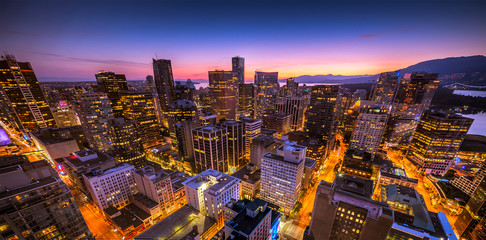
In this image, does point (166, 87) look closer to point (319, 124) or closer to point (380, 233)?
point (319, 124)

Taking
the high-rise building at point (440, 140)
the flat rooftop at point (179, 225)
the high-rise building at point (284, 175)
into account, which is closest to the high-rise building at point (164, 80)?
the flat rooftop at point (179, 225)

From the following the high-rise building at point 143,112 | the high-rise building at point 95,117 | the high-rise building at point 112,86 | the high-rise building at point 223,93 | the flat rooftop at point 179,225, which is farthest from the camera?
the high-rise building at point 223,93

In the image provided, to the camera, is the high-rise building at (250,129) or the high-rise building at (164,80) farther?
the high-rise building at (164,80)

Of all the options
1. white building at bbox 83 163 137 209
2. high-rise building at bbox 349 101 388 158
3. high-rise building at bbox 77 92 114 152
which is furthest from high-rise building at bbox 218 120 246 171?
high-rise building at bbox 349 101 388 158

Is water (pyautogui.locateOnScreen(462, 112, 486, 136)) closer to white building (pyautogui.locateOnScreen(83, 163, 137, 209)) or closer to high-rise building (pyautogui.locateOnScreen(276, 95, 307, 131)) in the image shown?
high-rise building (pyautogui.locateOnScreen(276, 95, 307, 131))

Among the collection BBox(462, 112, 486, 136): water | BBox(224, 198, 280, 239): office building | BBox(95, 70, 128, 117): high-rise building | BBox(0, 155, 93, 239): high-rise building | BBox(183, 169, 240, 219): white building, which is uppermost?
BBox(95, 70, 128, 117): high-rise building

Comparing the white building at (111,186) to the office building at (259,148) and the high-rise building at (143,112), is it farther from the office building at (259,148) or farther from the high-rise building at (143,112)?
the high-rise building at (143,112)
